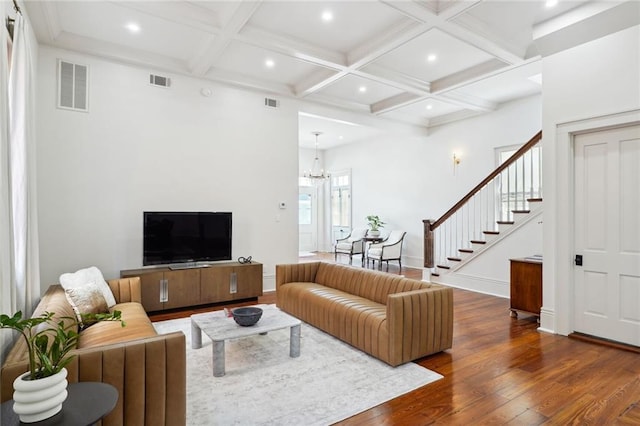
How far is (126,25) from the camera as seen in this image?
4.30 m

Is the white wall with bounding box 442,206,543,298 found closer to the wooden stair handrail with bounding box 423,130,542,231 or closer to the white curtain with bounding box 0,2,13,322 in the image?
the wooden stair handrail with bounding box 423,130,542,231

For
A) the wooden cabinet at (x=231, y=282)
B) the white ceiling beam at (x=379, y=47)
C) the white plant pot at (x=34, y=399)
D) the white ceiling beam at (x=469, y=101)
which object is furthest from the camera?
the white ceiling beam at (x=469, y=101)

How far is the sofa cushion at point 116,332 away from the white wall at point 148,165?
6.61 feet

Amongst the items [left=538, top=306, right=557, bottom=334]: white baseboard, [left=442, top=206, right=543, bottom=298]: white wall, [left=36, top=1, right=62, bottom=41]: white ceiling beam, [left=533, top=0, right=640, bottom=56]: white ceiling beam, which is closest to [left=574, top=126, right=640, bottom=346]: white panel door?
[left=538, top=306, right=557, bottom=334]: white baseboard

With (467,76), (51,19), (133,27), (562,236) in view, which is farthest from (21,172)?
(467,76)

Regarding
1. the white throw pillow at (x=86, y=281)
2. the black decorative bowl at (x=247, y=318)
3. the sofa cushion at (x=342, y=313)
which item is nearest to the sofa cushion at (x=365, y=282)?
the sofa cushion at (x=342, y=313)

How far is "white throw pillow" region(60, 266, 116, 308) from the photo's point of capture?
3.29 metres

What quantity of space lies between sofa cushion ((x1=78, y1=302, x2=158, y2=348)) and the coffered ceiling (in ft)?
10.6

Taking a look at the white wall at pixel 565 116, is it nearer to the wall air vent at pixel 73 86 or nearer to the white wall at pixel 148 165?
the white wall at pixel 148 165

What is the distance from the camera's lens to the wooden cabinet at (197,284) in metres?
4.74

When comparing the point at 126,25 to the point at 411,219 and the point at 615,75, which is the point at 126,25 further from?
the point at 411,219

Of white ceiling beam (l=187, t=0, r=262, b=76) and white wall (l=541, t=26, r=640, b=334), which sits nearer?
white wall (l=541, t=26, r=640, b=334)

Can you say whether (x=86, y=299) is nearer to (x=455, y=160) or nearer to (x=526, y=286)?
(x=526, y=286)

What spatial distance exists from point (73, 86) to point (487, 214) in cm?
722
